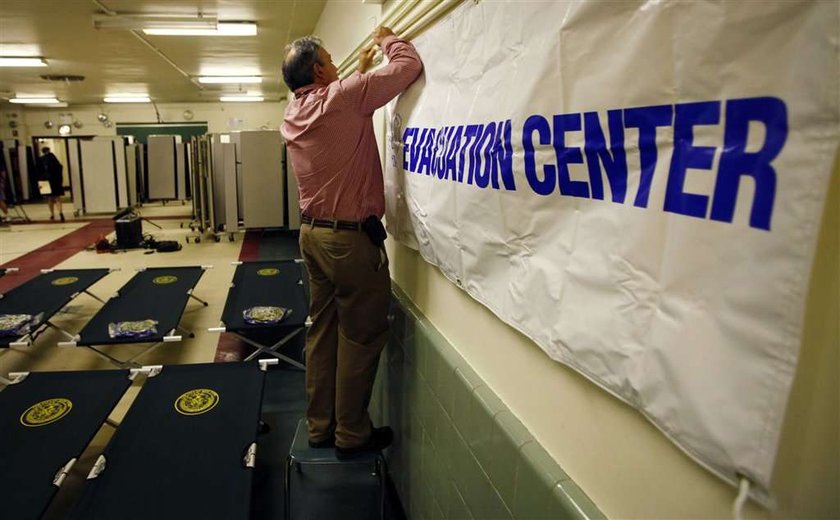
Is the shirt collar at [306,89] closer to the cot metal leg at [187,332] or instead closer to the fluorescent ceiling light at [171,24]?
the cot metal leg at [187,332]

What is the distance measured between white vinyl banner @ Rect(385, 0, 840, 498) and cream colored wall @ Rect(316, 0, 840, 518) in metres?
0.06

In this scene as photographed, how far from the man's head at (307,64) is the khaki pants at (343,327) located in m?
0.61

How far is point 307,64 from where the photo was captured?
1.94 metres

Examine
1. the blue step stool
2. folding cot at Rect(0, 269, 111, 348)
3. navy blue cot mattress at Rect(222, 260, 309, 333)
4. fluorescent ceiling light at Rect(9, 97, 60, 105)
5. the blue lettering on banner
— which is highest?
fluorescent ceiling light at Rect(9, 97, 60, 105)

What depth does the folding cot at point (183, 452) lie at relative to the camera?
1.77 metres

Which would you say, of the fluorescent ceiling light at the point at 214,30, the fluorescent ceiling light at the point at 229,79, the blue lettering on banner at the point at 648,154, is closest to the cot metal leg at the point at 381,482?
the blue lettering on banner at the point at 648,154

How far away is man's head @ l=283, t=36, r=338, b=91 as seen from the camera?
1.94 meters

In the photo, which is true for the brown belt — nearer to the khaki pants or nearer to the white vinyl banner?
the khaki pants

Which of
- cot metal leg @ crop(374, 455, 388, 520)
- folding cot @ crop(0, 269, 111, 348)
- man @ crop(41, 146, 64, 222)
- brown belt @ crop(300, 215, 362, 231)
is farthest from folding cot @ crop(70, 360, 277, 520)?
man @ crop(41, 146, 64, 222)

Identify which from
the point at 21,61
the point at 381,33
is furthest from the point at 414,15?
the point at 21,61

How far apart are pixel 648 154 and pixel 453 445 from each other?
1154 mm

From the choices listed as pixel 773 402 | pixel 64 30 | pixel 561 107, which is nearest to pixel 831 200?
pixel 773 402

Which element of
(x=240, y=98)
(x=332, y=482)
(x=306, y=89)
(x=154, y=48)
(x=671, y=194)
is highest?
(x=240, y=98)

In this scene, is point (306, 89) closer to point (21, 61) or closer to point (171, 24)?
point (171, 24)
